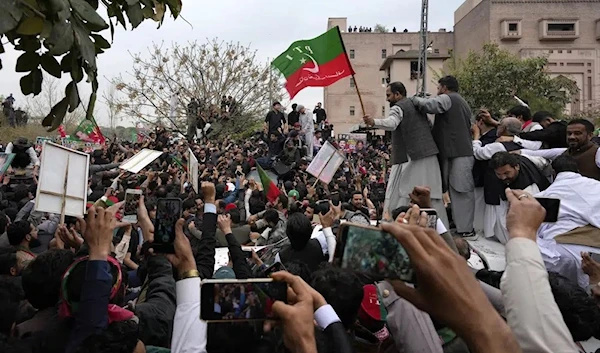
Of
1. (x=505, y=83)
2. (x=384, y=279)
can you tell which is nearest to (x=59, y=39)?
(x=384, y=279)

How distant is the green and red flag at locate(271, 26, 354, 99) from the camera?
6.80 meters

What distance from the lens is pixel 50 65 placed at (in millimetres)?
2662

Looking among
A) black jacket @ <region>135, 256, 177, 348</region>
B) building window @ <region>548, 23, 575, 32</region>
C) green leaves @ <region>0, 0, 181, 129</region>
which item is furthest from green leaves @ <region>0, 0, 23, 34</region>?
building window @ <region>548, 23, 575, 32</region>

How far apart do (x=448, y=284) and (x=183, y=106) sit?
85.1ft

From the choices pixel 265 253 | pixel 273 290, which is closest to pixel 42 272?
pixel 273 290

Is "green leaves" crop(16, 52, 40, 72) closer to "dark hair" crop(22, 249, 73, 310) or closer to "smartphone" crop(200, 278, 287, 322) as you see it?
"dark hair" crop(22, 249, 73, 310)

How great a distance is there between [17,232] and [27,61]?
109 inches

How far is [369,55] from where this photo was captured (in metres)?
57.8

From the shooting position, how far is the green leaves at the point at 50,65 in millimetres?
2650

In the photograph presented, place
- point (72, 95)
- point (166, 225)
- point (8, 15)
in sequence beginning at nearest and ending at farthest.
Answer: point (8, 15) → point (166, 225) → point (72, 95)

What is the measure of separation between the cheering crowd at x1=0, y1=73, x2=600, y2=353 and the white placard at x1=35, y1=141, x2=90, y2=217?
0.17m

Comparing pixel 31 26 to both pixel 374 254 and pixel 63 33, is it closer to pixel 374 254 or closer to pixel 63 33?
pixel 63 33

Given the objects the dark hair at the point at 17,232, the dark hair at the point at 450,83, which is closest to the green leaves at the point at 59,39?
the dark hair at the point at 17,232

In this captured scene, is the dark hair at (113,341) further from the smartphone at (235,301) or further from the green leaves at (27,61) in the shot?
the green leaves at (27,61)
